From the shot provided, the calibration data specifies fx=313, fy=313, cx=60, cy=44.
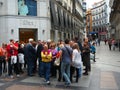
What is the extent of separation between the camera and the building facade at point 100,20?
134500 millimetres

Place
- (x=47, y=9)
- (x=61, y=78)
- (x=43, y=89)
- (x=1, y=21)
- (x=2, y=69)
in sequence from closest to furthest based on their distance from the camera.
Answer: (x=43, y=89) → (x=61, y=78) → (x=2, y=69) → (x=1, y=21) → (x=47, y=9)

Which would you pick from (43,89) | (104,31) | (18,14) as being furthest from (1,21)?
(104,31)

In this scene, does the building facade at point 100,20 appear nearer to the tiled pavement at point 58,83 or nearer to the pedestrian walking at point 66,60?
the tiled pavement at point 58,83

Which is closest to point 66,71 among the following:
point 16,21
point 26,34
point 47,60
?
point 47,60

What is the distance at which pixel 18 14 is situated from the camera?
3369 cm

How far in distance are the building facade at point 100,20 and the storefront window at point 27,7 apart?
9635 centimetres

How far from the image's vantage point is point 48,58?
13.2m

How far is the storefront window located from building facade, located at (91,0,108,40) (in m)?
96.3

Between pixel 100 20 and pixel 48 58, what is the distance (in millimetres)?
131601

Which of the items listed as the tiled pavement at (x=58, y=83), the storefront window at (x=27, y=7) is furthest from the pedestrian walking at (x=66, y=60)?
the storefront window at (x=27, y=7)

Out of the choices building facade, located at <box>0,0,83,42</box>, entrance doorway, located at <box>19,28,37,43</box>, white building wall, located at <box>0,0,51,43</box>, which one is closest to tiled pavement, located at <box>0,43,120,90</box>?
white building wall, located at <box>0,0,51,43</box>

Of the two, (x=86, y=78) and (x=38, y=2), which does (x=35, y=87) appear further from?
(x=38, y=2)

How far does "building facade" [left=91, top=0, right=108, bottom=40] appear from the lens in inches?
5295

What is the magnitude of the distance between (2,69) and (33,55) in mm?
2003
